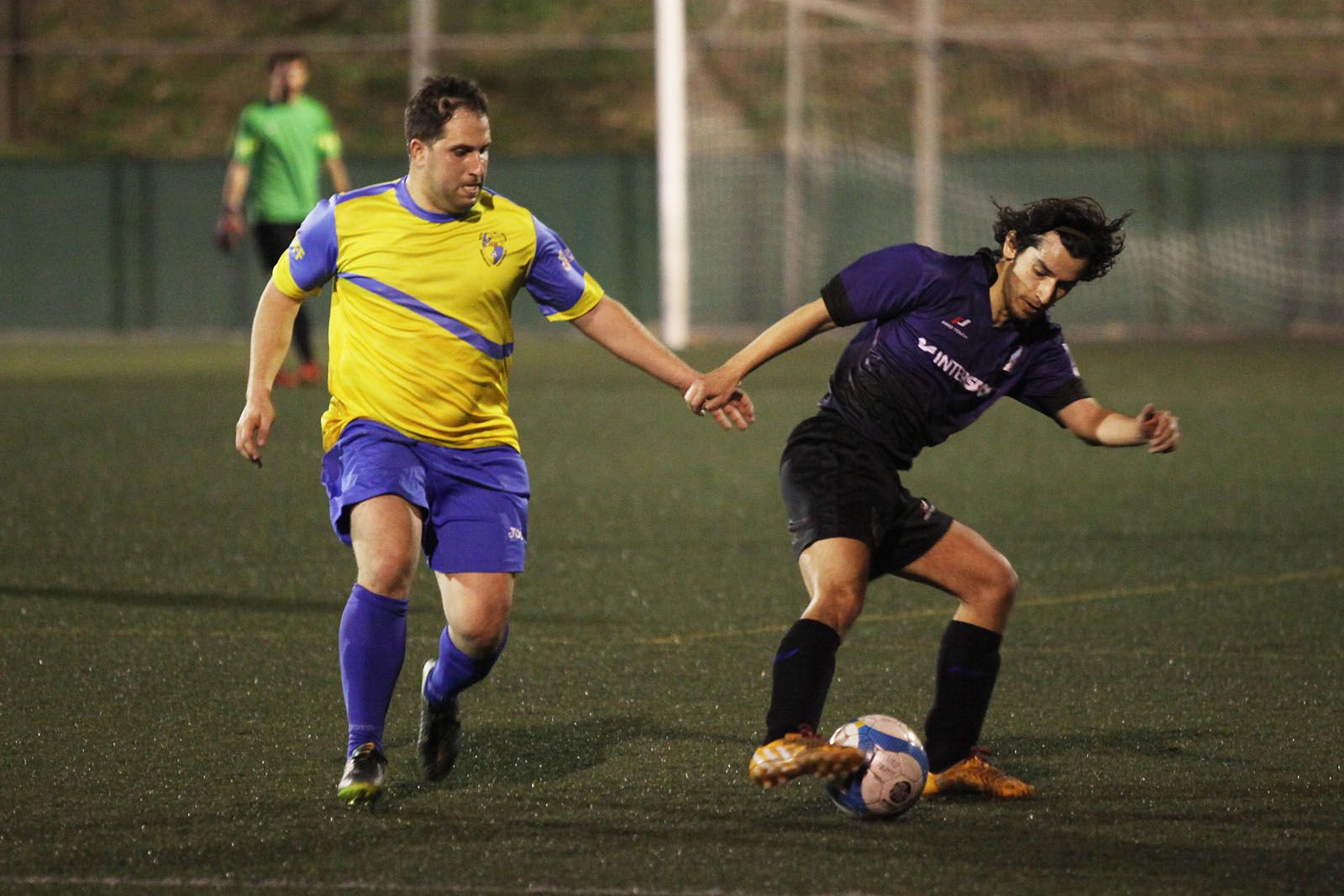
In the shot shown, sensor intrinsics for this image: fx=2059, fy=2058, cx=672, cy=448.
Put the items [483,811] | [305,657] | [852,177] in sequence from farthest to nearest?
[852,177]
[305,657]
[483,811]

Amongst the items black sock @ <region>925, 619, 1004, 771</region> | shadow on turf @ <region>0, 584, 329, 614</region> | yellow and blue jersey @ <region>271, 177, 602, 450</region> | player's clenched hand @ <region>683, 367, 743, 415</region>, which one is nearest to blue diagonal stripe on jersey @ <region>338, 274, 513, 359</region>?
yellow and blue jersey @ <region>271, 177, 602, 450</region>

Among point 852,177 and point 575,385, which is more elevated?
point 852,177

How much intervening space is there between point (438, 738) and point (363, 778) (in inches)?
15.1

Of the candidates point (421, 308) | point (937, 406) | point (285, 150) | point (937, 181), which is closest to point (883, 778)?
point (937, 406)

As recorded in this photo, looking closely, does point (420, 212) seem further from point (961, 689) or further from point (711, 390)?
point (961, 689)

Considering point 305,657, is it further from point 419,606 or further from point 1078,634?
point 1078,634

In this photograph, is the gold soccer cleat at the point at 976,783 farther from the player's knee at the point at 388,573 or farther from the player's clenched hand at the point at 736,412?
the player's knee at the point at 388,573

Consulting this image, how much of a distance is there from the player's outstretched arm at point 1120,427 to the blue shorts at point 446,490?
4.58ft

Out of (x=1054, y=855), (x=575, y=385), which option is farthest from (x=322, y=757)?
(x=575, y=385)

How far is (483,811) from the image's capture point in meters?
4.56

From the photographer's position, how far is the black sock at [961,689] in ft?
16.0

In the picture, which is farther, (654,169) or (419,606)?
(654,169)

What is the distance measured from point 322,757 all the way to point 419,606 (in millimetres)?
2313

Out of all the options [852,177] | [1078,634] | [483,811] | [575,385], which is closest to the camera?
[483,811]
